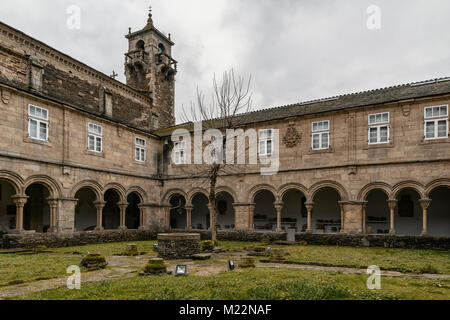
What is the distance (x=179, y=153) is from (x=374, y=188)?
459 inches

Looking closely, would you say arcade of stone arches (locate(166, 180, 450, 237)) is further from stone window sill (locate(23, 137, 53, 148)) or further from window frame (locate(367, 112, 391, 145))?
stone window sill (locate(23, 137, 53, 148))

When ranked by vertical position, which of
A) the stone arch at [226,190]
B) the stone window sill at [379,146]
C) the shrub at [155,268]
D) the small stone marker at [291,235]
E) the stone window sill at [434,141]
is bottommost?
the small stone marker at [291,235]

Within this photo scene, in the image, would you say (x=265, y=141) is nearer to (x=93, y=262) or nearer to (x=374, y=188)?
(x=374, y=188)

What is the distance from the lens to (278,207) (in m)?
19.4

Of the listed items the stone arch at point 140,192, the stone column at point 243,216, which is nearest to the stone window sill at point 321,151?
the stone column at point 243,216

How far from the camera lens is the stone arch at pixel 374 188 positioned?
16859 mm

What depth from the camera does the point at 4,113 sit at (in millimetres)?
15023

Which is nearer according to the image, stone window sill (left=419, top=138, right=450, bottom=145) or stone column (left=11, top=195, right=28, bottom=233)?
stone column (left=11, top=195, right=28, bottom=233)

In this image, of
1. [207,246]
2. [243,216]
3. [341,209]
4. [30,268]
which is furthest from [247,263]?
[243,216]

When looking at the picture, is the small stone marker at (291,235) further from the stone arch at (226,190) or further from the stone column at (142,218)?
the stone column at (142,218)

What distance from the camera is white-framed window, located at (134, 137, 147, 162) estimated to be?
22.1 metres

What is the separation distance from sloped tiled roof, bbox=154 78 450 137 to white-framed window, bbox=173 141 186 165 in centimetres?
264

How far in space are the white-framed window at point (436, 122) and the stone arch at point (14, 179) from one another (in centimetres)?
1766

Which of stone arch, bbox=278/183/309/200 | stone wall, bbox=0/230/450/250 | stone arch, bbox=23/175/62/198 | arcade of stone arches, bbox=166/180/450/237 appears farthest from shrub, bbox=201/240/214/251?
stone arch, bbox=23/175/62/198
